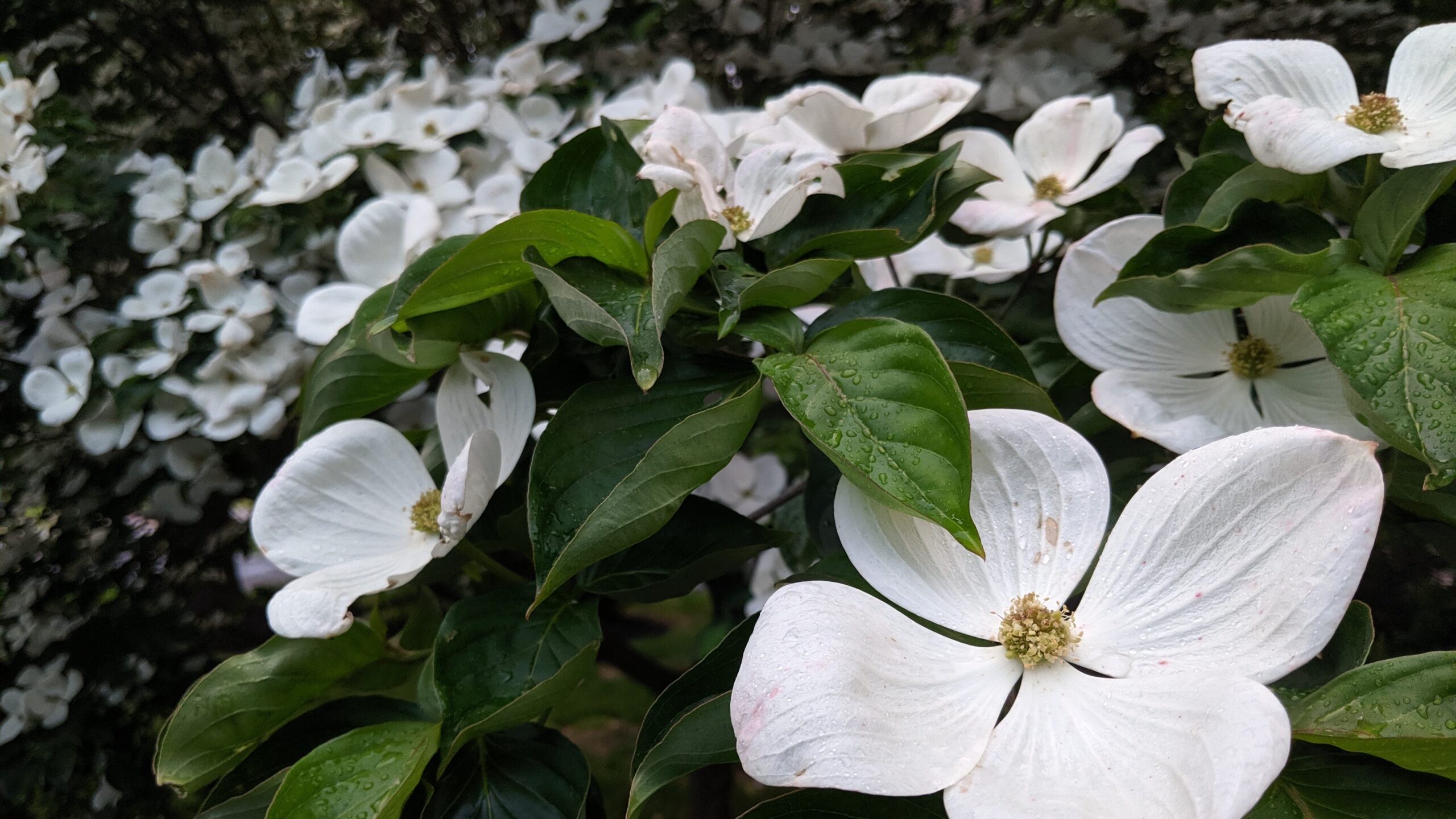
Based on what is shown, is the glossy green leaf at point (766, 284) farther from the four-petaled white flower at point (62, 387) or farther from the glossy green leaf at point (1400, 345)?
the four-petaled white flower at point (62, 387)

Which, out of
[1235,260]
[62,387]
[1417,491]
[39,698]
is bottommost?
[39,698]

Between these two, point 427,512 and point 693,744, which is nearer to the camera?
point 693,744

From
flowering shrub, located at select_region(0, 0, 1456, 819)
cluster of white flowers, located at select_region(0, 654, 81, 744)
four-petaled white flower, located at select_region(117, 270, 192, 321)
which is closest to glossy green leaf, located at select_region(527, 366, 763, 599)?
flowering shrub, located at select_region(0, 0, 1456, 819)

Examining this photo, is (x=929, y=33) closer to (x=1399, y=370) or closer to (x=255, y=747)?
(x=1399, y=370)

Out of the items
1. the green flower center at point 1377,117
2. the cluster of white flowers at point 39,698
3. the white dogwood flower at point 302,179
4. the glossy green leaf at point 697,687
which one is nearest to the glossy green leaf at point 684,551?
the glossy green leaf at point 697,687

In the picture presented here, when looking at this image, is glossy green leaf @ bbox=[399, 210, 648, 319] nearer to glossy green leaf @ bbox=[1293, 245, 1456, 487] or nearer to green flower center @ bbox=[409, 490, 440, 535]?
green flower center @ bbox=[409, 490, 440, 535]

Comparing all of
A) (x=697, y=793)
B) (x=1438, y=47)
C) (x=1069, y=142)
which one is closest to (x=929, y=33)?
(x=1069, y=142)

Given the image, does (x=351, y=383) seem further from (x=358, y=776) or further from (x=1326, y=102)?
(x=1326, y=102)

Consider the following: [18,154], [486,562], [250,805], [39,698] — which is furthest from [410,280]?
[39,698]
